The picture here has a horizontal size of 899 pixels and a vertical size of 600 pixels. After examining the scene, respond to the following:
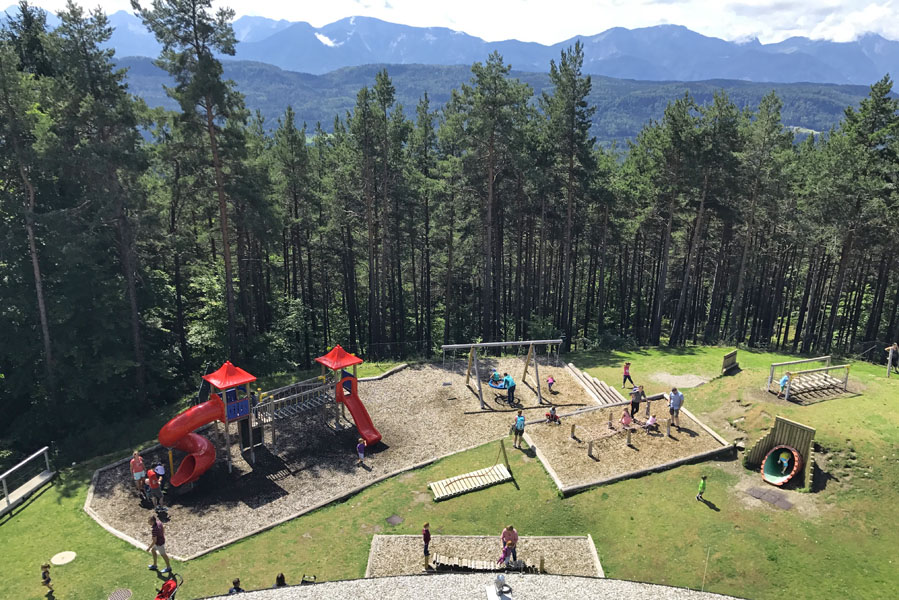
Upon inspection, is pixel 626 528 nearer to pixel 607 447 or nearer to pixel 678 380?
pixel 607 447

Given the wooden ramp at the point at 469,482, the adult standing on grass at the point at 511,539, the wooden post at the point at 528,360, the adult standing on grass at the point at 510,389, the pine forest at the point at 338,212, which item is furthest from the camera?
the wooden post at the point at 528,360

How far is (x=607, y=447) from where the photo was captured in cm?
2139

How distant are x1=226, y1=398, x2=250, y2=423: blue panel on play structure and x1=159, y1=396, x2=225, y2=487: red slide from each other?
0.26 metres

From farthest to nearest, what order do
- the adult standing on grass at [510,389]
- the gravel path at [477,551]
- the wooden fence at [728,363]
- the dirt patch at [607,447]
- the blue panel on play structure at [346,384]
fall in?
the wooden fence at [728,363], the adult standing on grass at [510,389], the blue panel on play structure at [346,384], the dirt patch at [607,447], the gravel path at [477,551]

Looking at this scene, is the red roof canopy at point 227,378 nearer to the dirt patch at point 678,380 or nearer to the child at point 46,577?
the child at point 46,577

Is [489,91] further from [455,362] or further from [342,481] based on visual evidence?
[342,481]

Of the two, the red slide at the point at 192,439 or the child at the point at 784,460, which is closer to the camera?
the child at the point at 784,460

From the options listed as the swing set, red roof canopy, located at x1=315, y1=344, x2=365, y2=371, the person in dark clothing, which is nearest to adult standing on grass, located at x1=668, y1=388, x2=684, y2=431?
the swing set

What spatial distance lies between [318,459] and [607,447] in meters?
11.6

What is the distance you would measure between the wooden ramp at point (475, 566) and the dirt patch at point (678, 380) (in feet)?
52.2

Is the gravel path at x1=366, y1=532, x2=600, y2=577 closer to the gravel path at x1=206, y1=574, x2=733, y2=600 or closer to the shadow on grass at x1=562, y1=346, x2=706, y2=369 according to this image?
the gravel path at x1=206, y1=574, x2=733, y2=600

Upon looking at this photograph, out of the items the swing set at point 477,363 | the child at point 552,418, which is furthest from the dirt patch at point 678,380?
the child at point 552,418

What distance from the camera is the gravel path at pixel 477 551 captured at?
1517 centimetres

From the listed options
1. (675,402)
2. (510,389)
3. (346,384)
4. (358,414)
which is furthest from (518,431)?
(346,384)
